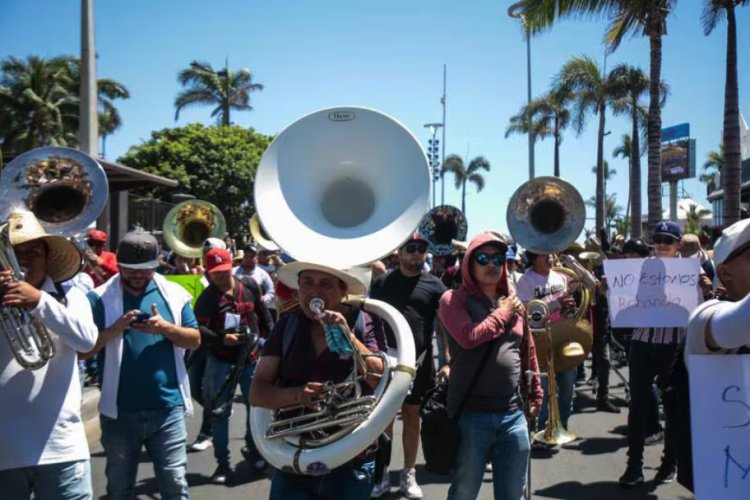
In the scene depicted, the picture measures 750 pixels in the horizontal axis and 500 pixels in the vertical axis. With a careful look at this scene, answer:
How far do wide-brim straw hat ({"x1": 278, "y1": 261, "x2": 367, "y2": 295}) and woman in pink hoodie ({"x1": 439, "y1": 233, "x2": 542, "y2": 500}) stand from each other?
878mm

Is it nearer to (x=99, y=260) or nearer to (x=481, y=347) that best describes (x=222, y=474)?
(x=481, y=347)

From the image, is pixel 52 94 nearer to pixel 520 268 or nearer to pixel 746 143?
pixel 520 268

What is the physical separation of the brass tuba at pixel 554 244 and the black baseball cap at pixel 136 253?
10.9ft

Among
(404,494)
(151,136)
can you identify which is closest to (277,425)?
(404,494)

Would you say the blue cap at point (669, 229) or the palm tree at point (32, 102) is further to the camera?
the palm tree at point (32, 102)

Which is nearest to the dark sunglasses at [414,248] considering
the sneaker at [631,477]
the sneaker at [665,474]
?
the sneaker at [631,477]

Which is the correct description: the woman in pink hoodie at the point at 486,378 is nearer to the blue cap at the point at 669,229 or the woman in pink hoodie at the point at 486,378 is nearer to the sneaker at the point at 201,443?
the blue cap at the point at 669,229

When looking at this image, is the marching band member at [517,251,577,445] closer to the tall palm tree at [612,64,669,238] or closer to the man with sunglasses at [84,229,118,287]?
the man with sunglasses at [84,229,118,287]

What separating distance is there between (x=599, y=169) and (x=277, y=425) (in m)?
30.9

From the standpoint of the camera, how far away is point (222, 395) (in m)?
5.64

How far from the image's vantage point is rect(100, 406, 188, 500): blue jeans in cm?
362

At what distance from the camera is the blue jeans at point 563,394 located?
20.6 feet

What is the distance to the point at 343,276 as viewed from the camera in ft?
9.03

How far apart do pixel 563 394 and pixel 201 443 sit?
338 centimetres
